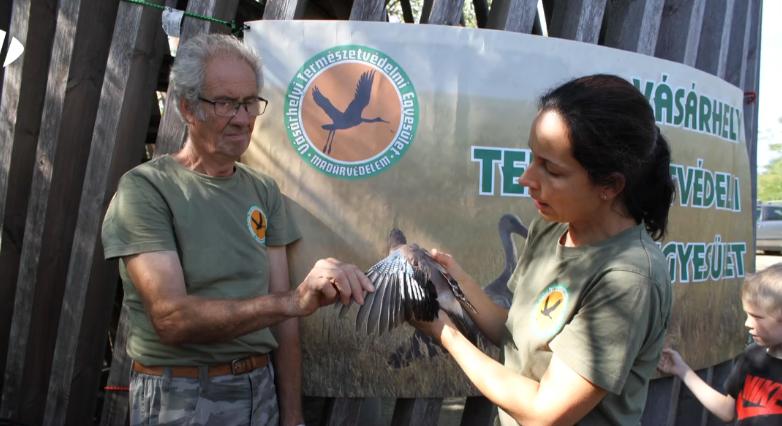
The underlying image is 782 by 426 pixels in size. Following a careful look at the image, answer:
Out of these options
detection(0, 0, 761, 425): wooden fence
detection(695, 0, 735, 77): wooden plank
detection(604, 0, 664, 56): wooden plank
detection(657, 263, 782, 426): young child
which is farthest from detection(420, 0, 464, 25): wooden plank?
detection(695, 0, 735, 77): wooden plank

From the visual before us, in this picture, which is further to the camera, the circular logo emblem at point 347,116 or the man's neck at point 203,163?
the circular logo emblem at point 347,116

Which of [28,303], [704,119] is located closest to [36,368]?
[28,303]

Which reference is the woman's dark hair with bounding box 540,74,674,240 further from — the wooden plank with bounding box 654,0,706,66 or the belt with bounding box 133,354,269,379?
the wooden plank with bounding box 654,0,706,66

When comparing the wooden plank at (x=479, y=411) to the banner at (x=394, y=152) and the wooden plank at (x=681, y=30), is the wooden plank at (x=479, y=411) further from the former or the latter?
the wooden plank at (x=681, y=30)

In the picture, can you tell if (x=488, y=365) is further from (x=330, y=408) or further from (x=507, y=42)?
(x=507, y=42)

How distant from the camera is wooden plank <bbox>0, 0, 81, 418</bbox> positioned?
3.23m

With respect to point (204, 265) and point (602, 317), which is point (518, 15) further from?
point (602, 317)

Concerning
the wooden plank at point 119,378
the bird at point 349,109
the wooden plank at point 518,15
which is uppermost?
the wooden plank at point 518,15

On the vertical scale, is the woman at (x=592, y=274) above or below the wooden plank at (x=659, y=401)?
above

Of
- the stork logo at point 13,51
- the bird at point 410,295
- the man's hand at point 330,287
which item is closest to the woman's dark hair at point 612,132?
the bird at point 410,295

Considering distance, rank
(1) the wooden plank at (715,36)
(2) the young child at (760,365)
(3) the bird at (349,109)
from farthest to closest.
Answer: (1) the wooden plank at (715,36)
(3) the bird at (349,109)
(2) the young child at (760,365)

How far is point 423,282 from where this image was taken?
1987 mm

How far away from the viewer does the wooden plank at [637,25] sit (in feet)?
11.3

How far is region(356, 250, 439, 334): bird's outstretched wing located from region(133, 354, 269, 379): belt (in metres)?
0.56
